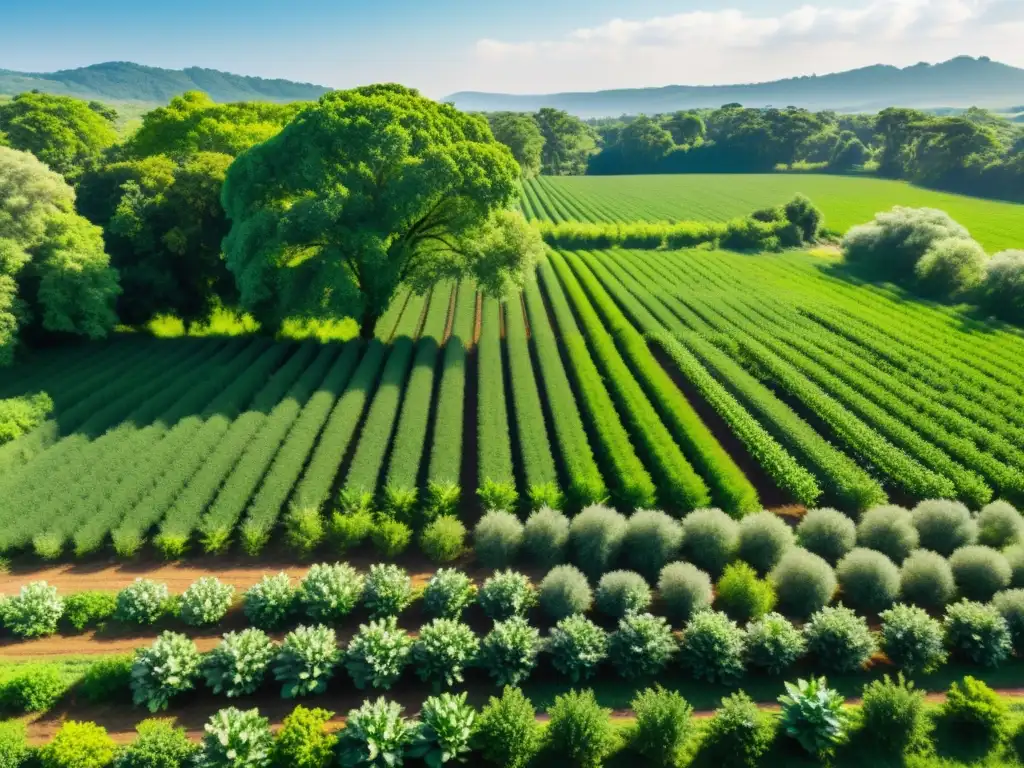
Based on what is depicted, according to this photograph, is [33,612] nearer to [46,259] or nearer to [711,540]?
[711,540]

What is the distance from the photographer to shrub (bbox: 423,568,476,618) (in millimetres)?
15039

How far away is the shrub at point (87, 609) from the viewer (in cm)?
1501

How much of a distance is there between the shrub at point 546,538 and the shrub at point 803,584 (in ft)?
20.5

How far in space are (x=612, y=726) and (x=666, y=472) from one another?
33.1 ft

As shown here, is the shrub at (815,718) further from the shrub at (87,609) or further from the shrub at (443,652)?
the shrub at (87,609)

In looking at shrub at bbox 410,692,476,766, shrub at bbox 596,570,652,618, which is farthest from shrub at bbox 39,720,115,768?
shrub at bbox 596,570,652,618

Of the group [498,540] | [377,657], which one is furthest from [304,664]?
[498,540]

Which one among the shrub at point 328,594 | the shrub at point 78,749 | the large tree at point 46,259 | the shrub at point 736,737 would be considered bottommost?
the shrub at point 736,737

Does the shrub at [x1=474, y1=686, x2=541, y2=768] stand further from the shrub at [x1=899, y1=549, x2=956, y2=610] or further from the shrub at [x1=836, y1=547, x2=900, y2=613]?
the shrub at [x1=899, y1=549, x2=956, y2=610]

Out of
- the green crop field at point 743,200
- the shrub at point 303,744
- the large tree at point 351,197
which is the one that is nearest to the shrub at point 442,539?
the shrub at point 303,744

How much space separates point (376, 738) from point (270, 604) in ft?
17.8

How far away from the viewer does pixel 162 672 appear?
41.6 feet

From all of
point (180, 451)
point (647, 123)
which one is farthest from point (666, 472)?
point (647, 123)

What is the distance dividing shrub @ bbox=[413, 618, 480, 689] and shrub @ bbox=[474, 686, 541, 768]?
177 cm
